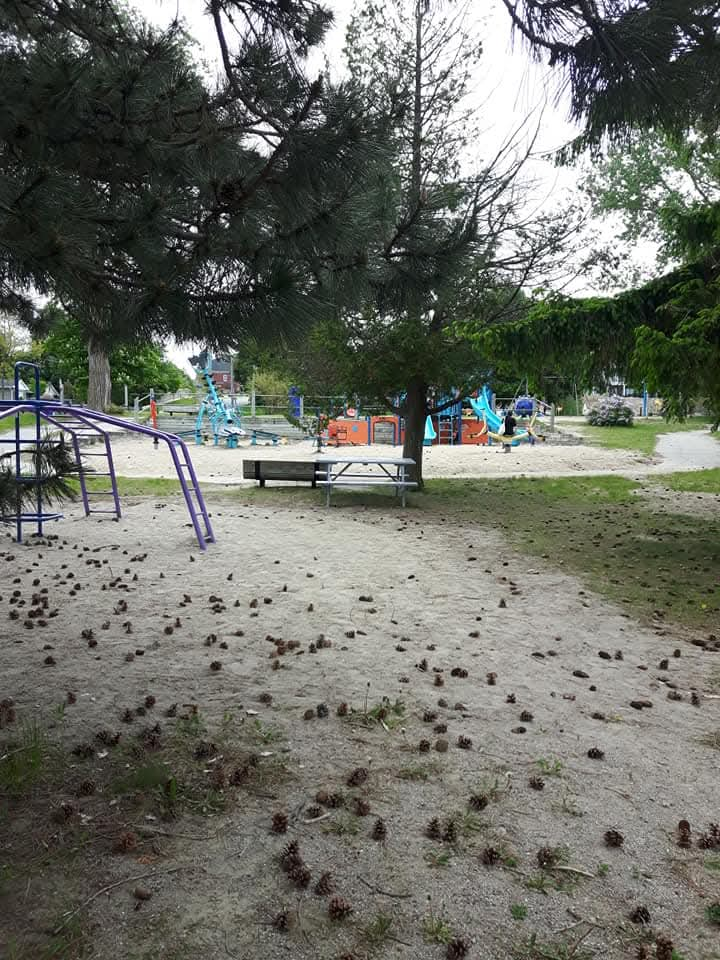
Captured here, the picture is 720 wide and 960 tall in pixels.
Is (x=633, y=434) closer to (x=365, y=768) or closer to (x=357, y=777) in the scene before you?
(x=365, y=768)

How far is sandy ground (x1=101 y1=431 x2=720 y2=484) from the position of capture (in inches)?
687

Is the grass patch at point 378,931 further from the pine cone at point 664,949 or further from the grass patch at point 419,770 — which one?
the grass patch at point 419,770

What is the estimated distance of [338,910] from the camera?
228 centimetres

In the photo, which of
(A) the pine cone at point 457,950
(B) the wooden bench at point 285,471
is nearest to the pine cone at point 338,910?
(A) the pine cone at point 457,950

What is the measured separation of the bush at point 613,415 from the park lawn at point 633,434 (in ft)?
1.40

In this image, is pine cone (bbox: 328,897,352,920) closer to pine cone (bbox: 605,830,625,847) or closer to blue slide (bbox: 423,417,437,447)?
pine cone (bbox: 605,830,625,847)

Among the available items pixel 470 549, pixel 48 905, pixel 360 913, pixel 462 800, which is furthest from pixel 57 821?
pixel 470 549

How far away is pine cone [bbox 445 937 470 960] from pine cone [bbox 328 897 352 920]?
32 cm

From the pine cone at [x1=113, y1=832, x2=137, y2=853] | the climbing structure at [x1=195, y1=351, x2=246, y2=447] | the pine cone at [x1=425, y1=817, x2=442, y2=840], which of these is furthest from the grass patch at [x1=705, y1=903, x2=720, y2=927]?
the climbing structure at [x1=195, y1=351, x2=246, y2=447]

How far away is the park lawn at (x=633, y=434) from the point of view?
80.8ft

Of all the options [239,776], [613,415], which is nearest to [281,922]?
[239,776]

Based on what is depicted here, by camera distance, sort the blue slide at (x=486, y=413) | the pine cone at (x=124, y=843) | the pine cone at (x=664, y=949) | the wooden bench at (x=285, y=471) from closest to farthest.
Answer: the pine cone at (x=664, y=949), the pine cone at (x=124, y=843), the wooden bench at (x=285, y=471), the blue slide at (x=486, y=413)

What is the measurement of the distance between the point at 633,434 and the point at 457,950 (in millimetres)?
29815

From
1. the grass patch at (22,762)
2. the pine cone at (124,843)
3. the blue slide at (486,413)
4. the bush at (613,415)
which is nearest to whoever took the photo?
the pine cone at (124,843)
